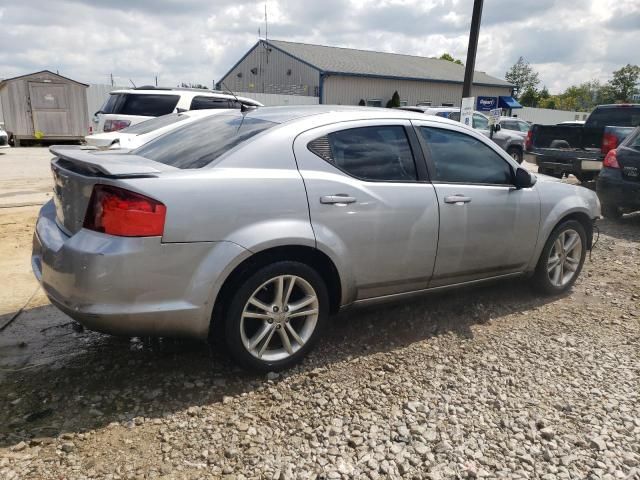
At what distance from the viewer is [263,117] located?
3436 millimetres

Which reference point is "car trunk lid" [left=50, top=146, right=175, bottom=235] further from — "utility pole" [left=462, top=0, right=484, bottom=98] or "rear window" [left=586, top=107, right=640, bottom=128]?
"rear window" [left=586, top=107, right=640, bottom=128]

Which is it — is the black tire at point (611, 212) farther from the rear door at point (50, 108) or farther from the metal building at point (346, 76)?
the metal building at point (346, 76)

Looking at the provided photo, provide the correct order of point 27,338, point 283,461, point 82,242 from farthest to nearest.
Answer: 1. point 27,338
2. point 82,242
3. point 283,461

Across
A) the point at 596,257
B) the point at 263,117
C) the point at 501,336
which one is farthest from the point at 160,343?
the point at 596,257

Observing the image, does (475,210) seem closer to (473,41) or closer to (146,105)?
(473,41)

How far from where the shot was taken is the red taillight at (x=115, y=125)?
938 centimetres

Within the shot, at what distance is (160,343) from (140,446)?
1.07 meters

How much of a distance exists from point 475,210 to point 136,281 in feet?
7.87

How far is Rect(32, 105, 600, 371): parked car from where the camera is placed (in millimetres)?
2607

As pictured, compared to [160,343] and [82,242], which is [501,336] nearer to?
[160,343]

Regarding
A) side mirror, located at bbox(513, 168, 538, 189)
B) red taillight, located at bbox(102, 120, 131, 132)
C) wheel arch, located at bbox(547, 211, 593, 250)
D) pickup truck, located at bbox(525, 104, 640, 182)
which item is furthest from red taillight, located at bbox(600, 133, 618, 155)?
red taillight, located at bbox(102, 120, 131, 132)

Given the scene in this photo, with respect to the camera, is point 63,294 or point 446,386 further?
point 446,386

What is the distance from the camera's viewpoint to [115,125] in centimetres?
944

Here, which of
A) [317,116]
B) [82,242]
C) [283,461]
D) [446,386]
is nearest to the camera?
[283,461]
